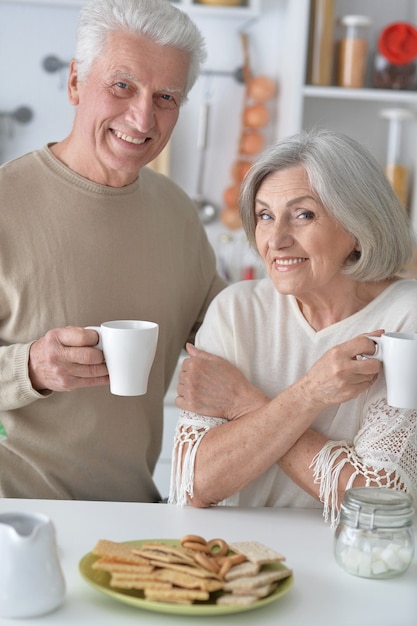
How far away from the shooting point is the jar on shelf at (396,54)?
3158 mm

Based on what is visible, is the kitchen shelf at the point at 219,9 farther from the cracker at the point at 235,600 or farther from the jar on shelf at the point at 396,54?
the cracker at the point at 235,600

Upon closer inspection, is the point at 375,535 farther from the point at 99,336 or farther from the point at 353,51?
the point at 353,51

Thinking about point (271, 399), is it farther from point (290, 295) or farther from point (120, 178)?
point (120, 178)

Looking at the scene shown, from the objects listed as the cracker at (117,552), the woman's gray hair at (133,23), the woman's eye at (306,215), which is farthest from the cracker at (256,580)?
the woman's gray hair at (133,23)

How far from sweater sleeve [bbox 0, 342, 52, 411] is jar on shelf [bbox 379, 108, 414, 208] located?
197 cm

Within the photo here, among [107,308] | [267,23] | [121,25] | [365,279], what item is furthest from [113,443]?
[267,23]

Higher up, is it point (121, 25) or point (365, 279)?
point (121, 25)

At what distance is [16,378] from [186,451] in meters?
0.31

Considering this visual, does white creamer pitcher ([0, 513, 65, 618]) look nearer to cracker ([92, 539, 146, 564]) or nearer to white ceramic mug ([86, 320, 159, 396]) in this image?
cracker ([92, 539, 146, 564])

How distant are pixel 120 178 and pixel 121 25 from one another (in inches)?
11.0

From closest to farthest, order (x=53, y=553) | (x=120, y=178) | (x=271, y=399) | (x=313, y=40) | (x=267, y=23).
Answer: (x=53, y=553)
(x=271, y=399)
(x=120, y=178)
(x=313, y=40)
(x=267, y=23)

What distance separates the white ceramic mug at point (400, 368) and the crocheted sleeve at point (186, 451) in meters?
0.36

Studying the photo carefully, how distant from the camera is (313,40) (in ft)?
10.2

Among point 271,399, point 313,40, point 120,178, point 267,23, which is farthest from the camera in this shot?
point 267,23
